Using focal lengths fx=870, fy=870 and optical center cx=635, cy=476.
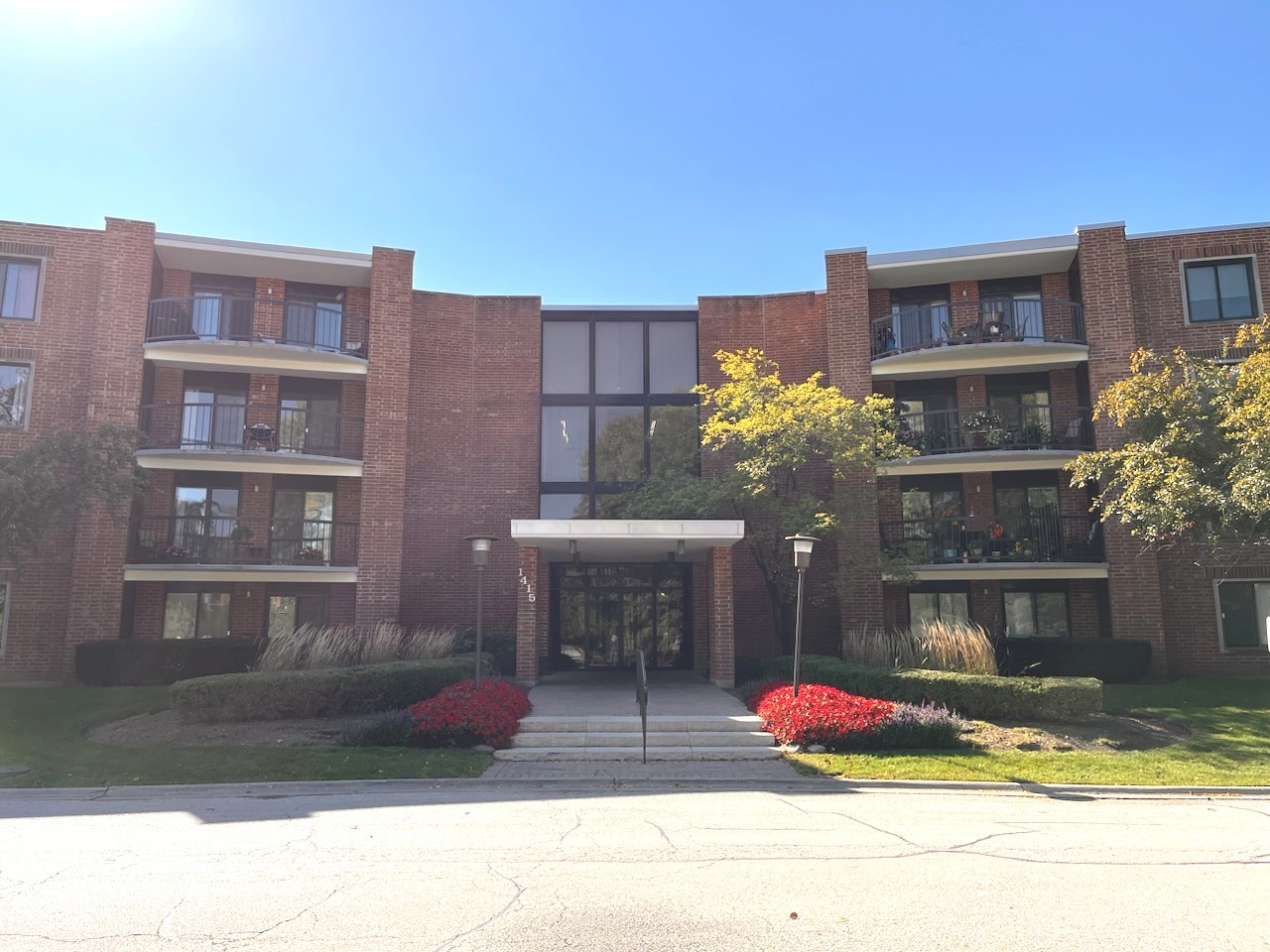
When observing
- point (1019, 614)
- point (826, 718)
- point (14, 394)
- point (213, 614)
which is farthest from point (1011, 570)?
point (14, 394)

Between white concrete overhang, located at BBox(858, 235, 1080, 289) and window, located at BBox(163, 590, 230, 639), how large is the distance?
18156 millimetres

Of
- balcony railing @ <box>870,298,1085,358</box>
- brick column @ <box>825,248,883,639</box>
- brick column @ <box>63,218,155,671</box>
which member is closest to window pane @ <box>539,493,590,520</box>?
brick column @ <box>825,248,883,639</box>

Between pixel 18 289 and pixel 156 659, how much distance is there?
962 centimetres

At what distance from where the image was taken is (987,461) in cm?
2077

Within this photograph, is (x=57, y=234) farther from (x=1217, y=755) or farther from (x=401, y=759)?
(x=1217, y=755)

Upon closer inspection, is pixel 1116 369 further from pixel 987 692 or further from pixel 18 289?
Answer: pixel 18 289

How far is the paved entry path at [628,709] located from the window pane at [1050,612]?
860 centimetres

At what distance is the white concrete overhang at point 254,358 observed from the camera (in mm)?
20391

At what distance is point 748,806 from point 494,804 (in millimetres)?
2742

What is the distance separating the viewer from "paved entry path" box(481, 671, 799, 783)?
11266 millimetres

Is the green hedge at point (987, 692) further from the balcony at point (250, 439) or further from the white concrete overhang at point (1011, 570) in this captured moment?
the balcony at point (250, 439)

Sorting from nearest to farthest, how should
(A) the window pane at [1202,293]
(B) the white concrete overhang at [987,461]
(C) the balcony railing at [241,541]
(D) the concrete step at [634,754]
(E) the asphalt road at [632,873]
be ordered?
(E) the asphalt road at [632,873] < (D) the concrete step at [634,754] < (C) the balcony railing at [241,541] < (B) the white concrete overhang at [987,461] < (A) the window pane at [1202,293]

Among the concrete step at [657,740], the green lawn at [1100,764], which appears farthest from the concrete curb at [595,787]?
the concrete step at [657,740]

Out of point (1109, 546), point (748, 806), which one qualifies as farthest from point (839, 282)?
point (748, 806)
